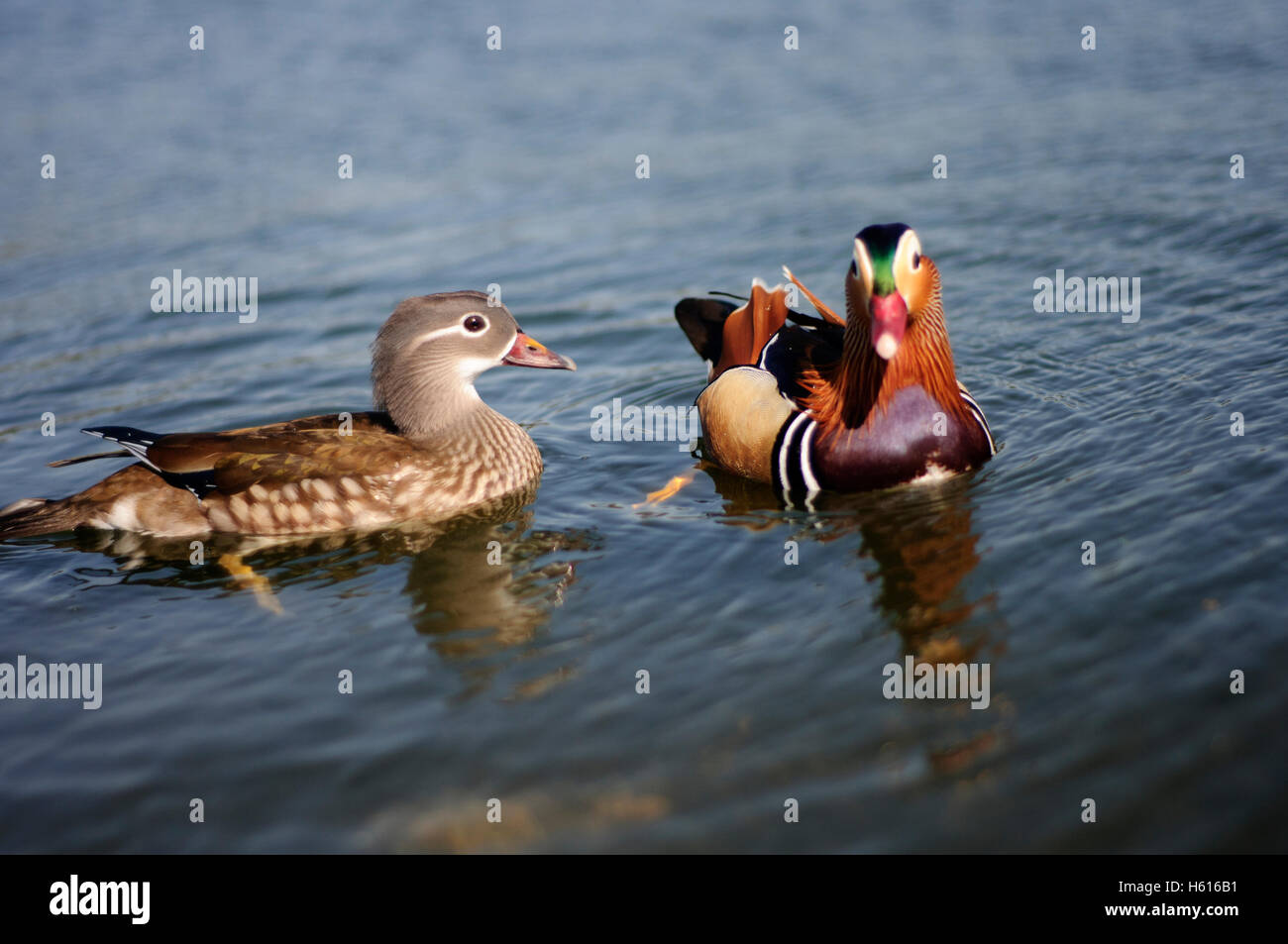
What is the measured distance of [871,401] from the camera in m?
7.09

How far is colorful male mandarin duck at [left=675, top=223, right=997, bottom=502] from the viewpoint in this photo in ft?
21.7

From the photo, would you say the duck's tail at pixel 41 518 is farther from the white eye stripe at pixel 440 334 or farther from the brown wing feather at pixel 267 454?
the white eye stripe at pixel 440 334

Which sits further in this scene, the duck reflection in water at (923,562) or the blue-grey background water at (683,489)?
the duck reflection in water at (923,562)

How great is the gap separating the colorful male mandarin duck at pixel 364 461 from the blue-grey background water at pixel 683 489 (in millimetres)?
272

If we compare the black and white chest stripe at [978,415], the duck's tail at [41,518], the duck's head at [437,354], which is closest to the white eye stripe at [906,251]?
A: the black and white chest stripe at [978,415]

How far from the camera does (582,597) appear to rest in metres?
6.34

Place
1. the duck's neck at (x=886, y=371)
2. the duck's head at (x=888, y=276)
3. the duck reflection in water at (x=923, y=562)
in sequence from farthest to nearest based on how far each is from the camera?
the duck's neck at (x=886, y=371)
the duck's head at (x=888, y=276)
the duck reflection in water at (x=923, y=562)

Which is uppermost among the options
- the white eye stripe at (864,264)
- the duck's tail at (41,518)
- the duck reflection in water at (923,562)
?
the white eye stripe at (864,264)

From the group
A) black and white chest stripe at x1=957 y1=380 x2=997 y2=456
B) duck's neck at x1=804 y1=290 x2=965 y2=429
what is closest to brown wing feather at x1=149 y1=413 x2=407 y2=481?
duck's neck at x1=804 y1=290 x2=965 y2=429

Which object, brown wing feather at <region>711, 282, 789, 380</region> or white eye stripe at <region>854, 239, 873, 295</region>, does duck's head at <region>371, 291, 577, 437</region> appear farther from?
white eye stripe at <region>854, 239, 873, 295</region>

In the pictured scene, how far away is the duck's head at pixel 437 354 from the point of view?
764cm

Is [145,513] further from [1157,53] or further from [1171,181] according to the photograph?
[1157,53]

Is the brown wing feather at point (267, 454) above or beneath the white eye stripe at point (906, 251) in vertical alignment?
beneath
